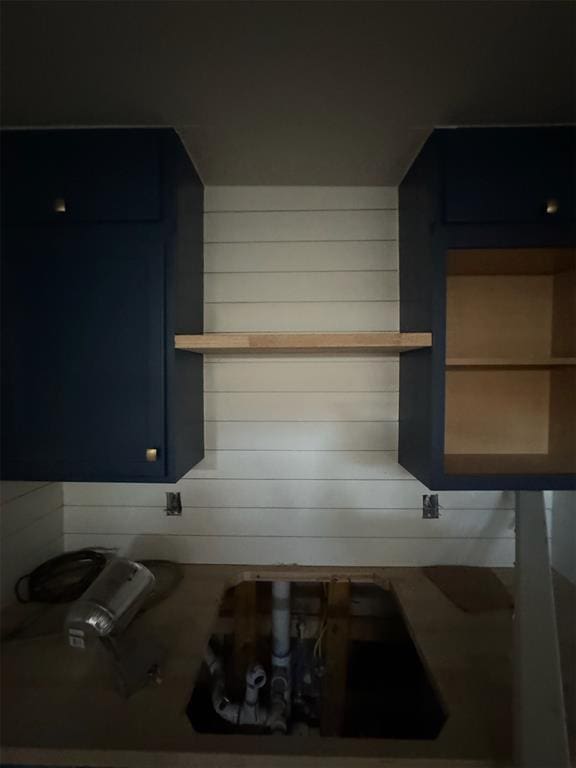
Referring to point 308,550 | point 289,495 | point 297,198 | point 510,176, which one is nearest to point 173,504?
point 289,495

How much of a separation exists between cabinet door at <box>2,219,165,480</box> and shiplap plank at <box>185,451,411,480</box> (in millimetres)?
412

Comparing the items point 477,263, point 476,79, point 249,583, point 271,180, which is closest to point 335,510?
point 249,583

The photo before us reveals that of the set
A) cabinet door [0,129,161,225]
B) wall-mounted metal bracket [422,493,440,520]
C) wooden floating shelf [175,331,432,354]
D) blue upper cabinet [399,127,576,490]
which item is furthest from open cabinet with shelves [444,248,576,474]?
cabinet door [0,129,161,225]

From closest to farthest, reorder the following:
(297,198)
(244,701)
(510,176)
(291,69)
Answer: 1. (291,69)
2. (510,176)
3. (244,701)
4. (297,198)

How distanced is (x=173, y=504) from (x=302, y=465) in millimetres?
526

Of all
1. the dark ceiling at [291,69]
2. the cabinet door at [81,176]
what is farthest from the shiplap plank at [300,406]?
the dark ceiling at [291,69]

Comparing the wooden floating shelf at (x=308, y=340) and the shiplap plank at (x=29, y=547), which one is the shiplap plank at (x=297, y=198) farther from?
the shiplap plank at (x=29, y=547)

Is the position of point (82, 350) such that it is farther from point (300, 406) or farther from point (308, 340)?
point (300, 406)

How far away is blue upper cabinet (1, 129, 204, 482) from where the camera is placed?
1.11 m

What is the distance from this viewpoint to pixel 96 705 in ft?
2.99

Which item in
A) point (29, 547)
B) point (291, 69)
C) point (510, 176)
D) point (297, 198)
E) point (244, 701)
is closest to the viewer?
point (291, 69)

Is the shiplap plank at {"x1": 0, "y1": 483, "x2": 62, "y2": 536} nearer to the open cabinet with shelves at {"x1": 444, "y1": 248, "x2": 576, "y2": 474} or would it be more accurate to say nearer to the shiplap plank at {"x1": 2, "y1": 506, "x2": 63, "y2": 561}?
the shiplap plank at {"x1": 2, "y1": 506, "x2": 63, "y2": 561}

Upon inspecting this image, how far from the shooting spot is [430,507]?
58.6 inches

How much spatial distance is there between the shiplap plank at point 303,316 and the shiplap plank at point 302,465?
1.57ft
